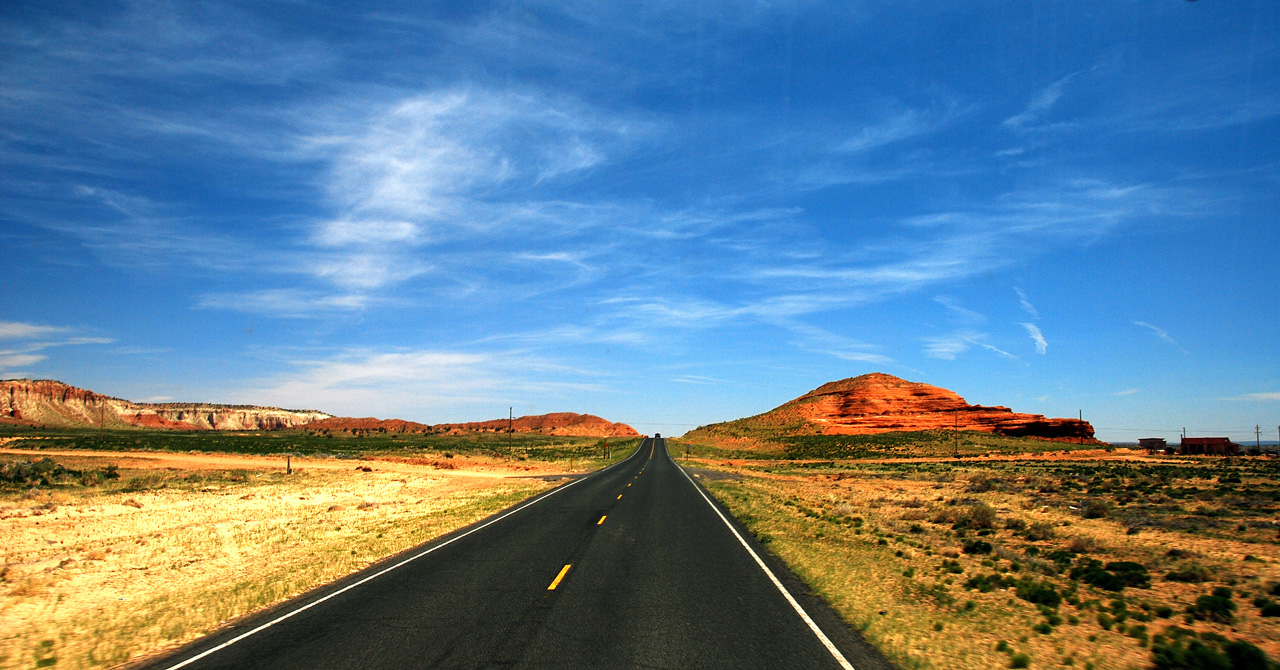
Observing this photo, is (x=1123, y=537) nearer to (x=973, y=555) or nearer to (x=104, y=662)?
Result: (x=973, y=555)

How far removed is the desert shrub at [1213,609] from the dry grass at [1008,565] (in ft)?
0.45

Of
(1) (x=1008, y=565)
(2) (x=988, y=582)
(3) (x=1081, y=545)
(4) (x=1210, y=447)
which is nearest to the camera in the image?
(2) (x=988, y=582)

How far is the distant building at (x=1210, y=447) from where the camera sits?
3302 inches

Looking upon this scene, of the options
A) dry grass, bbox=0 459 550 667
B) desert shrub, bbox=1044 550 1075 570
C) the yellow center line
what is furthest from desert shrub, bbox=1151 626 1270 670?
dry grass, bbox=0 459 550 667

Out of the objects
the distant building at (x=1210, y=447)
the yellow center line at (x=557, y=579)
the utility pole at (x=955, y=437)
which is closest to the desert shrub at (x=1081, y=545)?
the yellow center line at (x=557, y=579)

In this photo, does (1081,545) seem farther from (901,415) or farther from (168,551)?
(901,415)

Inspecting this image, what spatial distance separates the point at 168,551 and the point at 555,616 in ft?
42.1

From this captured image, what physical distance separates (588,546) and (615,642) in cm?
777

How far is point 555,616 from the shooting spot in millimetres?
9078

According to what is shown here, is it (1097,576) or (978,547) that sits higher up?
(1097,576)

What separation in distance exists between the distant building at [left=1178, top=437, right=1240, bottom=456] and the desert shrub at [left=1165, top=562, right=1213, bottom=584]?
305ft

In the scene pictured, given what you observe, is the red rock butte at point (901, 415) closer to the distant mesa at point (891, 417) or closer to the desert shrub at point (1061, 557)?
the distant mesa at point (891, 417)

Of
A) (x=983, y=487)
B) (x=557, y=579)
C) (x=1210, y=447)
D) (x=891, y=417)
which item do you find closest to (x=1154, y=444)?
(x=1210, y=447)

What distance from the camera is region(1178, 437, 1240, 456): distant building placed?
83.9 metres
